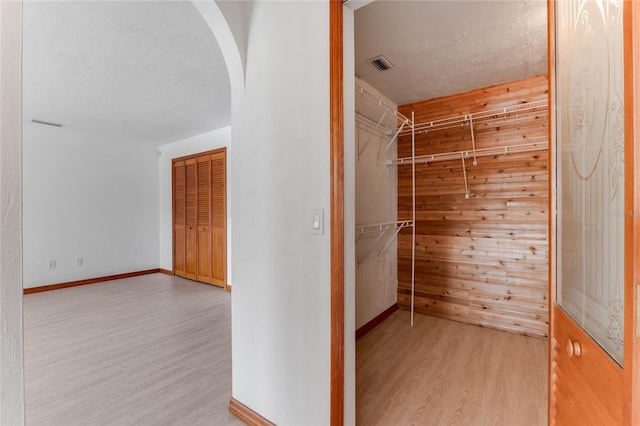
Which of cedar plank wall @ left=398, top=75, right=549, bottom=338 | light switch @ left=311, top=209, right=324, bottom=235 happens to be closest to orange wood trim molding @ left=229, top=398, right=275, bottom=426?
light switch @ left=311, top=209, right=324, bottom=235

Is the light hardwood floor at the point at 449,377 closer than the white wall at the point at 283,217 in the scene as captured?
No

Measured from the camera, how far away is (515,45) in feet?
7.41

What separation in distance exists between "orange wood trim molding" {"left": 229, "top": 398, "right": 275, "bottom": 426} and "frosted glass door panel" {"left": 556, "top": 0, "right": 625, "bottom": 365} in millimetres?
1563

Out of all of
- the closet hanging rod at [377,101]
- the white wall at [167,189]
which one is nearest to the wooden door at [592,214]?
the closet hanging rod at [377,101]

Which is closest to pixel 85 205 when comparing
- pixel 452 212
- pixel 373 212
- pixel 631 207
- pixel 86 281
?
pixel 86 281

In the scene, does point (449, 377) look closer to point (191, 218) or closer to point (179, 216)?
point (191, 218)

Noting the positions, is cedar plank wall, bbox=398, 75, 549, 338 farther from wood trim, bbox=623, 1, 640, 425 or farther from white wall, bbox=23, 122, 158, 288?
white wall, bbox=23, 122, 158, 288

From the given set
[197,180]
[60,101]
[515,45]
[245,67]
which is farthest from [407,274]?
[60,101]

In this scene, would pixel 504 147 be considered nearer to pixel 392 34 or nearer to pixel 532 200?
pixel 532 200

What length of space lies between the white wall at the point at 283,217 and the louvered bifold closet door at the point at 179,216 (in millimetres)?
4130

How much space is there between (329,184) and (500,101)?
2.58m

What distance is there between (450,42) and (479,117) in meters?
1.05

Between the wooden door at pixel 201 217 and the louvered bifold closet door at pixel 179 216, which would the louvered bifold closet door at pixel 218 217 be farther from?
the louvered bifold closet door at pixel 179 216

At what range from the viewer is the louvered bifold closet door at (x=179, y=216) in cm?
543
